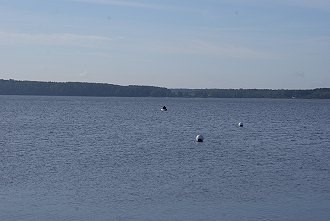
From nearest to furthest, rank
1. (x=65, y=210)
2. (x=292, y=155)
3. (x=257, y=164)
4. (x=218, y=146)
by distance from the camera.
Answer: (x=65, y=210), (x=257, y=164), (x=292, y=155), (x=218, y=146)

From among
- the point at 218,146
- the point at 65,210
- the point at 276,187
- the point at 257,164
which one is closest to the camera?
the point at 65,210

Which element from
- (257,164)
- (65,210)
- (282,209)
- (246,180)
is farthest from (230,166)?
(65,210)

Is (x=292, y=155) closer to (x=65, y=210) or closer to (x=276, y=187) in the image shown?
(x=276, y=187)

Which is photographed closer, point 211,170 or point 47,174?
point 47,174

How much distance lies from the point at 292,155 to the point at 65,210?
78.8 feet

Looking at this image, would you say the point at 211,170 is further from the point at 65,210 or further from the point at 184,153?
the point at 65,210

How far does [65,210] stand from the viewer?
24984 mm

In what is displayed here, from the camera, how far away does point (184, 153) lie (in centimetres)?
4588

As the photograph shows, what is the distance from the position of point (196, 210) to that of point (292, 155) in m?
21.7

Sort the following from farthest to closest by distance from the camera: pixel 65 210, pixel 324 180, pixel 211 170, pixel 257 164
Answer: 1. pixel 257 164
2. pixel 211 170
3. pixel 324 180
4. pixel 65 210

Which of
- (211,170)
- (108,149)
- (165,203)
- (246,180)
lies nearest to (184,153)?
(108,149)

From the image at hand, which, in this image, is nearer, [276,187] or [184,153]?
Answer: [276,187]

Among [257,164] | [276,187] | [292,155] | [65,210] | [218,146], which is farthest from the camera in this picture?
[218,146]

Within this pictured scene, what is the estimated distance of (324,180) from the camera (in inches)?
1321
